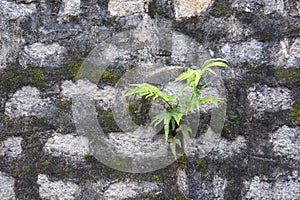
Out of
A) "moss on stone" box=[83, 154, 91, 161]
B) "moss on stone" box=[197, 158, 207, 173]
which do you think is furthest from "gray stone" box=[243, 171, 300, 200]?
"moss on stone" box=[83, 154, 91, 161]

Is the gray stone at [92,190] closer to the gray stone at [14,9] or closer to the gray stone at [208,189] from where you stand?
the gray stone at [208,189]

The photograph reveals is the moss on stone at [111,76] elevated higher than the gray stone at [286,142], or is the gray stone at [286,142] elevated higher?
the moss on stone at [111,76]

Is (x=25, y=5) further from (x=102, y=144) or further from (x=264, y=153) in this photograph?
(x=264, y=153)

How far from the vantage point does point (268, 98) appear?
198 cm

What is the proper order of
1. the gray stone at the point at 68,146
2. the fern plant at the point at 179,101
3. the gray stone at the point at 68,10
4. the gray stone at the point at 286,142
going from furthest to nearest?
the gray stone at the point at 68,10 → the gray stone at the point at 68,146 → the gray stone at the point at 286,142 → the fern plant at the point at 179,101

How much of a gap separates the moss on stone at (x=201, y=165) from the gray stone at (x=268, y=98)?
355 millimetres

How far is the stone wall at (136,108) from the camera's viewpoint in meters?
1.96

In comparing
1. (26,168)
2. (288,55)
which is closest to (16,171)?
(26,168)

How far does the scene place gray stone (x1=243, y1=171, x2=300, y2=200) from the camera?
1.91 m

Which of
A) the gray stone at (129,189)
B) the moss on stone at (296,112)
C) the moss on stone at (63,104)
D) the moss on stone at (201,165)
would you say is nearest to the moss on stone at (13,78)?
the moss on stone at (63,104)

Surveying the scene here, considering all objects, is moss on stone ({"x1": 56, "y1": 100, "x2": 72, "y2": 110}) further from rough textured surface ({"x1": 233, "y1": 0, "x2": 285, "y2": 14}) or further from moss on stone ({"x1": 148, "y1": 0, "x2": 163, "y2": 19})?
rough textured surface ({"x1": 233, "y1": 0, "x2": 285, "y2": 14})

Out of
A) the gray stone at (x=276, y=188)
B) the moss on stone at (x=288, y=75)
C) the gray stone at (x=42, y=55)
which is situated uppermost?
the moss on stone at (x=288, y=75)

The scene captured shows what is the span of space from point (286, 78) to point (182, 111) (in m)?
0.54

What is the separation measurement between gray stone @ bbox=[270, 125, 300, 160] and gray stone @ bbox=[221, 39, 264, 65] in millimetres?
360
